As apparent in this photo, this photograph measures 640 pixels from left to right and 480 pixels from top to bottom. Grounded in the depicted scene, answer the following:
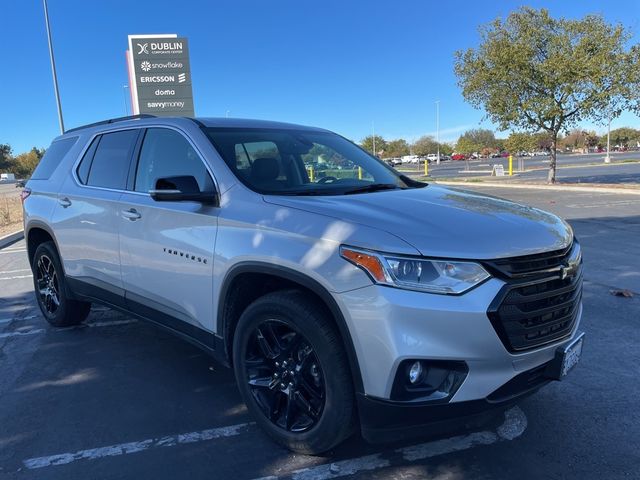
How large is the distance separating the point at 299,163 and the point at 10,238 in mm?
11178

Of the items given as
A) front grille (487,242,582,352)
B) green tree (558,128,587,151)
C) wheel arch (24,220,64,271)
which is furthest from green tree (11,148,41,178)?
green tree (558,128,587,151)

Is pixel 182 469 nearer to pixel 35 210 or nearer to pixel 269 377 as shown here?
pixel 269 377

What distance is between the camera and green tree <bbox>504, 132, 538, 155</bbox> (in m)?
23.1

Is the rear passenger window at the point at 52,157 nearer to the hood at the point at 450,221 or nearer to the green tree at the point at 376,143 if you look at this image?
the hood at the point at 450,221

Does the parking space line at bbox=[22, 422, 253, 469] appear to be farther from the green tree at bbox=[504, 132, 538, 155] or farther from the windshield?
the green tree at bbox=[504, 132, 538, 155]

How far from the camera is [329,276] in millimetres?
2449

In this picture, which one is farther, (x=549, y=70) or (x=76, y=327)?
(x=549, y=70)

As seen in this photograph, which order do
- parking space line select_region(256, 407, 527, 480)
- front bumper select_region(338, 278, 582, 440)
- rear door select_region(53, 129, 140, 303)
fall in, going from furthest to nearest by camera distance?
rear door select_region(53, 129, 140, 303)
parking space line select_region(256, 407, 527, 480)
front bumper select_region(338, 278, 582, 440)

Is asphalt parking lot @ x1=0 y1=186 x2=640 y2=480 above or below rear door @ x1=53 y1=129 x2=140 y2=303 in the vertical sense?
below

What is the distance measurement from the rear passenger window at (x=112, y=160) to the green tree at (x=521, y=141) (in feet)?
71.9

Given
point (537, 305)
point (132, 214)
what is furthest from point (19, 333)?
point (537, 305)

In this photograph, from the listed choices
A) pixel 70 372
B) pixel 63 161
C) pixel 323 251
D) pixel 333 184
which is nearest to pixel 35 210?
pixel 63 161

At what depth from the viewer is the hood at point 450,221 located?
2377 mm

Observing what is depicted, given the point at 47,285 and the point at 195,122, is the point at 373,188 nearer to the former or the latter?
the point at 195,122
